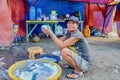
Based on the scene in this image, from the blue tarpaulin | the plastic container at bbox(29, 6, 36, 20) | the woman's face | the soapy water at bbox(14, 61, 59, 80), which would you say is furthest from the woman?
the blue tarpaulin

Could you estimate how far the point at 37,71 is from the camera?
3.57 metres

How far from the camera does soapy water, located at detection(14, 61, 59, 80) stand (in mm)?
3363

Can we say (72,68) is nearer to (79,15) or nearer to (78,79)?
(78,79)

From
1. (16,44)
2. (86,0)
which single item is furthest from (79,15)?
(16,44)

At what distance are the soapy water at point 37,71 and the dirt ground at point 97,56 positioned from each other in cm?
33

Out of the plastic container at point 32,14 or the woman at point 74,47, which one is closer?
the woman at point 74,47

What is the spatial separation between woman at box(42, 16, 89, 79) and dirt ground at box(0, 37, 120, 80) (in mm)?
180

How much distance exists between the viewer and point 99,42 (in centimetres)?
620

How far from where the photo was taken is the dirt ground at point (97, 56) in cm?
401

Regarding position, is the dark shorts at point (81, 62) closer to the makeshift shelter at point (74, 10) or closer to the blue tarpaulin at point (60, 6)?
the makeshift shelter at point (74, 10)

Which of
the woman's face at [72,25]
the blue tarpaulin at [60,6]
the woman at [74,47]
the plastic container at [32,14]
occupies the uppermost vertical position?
the blue tarpaulin at [60,6]

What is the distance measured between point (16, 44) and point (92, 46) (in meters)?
2.00

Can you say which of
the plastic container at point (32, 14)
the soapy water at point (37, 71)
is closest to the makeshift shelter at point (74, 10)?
the plastic container at point (32, 14)

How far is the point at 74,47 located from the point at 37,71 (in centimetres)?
81
